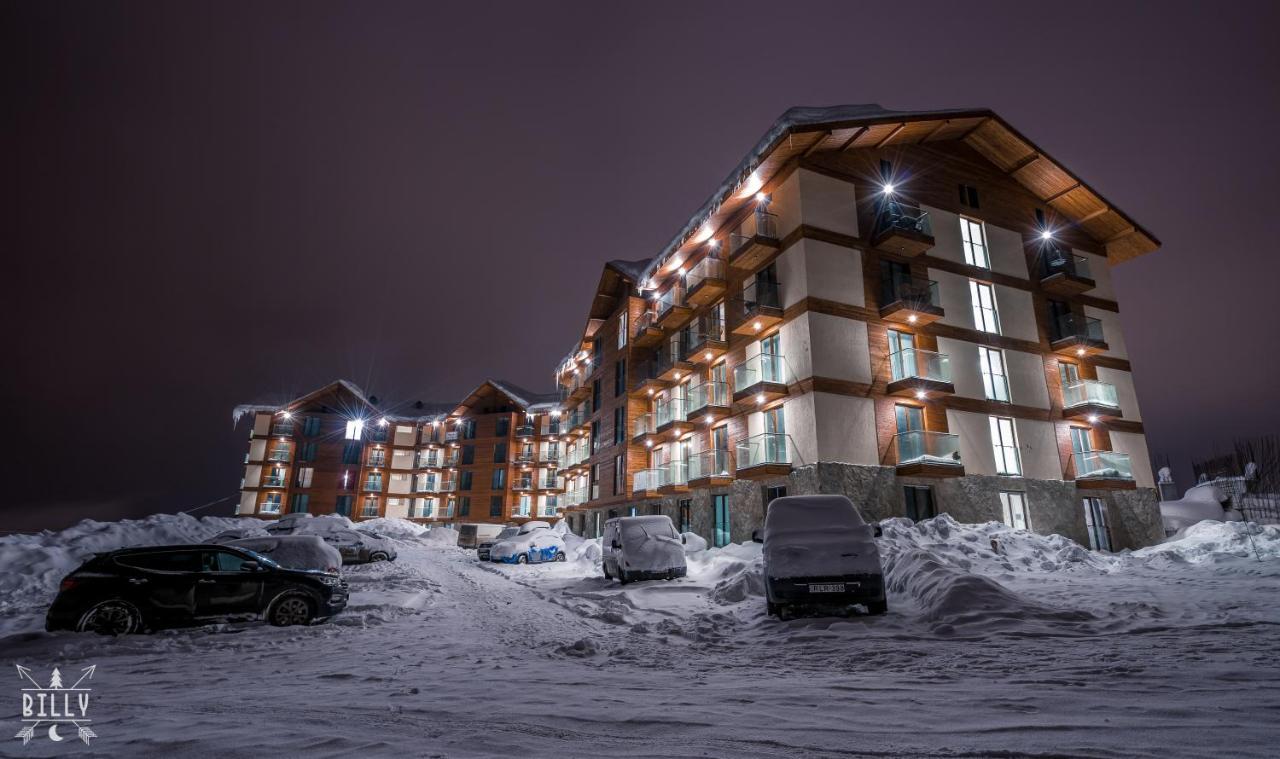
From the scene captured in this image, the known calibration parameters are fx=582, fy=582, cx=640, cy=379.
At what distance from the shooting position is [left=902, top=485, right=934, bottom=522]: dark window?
67.3 ft

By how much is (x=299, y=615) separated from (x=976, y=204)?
28560mm

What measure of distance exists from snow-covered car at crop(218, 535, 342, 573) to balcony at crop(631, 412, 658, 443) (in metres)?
18.4

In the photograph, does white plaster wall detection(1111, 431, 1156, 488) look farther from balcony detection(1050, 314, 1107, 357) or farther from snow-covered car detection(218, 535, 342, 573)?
snow-covered car detection(218, 535, 342, 573)

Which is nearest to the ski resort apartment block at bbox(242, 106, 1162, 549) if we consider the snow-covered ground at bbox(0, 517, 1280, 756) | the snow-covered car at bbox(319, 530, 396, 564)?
the snow-covered ground at bbox(0, 517, 1280, 756)

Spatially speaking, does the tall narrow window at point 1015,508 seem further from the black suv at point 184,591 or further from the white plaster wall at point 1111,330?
the black suv at point 184,591

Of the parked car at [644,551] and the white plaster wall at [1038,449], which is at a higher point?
the white plaster wall at [1038,449]

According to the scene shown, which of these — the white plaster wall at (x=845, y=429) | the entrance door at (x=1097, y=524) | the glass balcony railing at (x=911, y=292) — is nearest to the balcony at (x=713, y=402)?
the white plaster wall at (x=845, y=429)

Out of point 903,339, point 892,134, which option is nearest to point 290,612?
point 903,339

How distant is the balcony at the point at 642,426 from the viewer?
101 feet

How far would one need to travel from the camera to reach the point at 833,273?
2177 cm

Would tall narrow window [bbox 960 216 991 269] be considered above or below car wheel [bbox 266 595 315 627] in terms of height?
above


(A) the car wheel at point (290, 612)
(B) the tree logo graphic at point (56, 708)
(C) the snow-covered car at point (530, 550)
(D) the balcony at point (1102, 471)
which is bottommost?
(B) the tree logo graphic at point (56, 708)

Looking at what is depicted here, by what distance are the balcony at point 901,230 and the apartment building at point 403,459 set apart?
1649 inches

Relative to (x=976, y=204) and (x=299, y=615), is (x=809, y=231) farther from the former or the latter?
(x=299, y=615)
